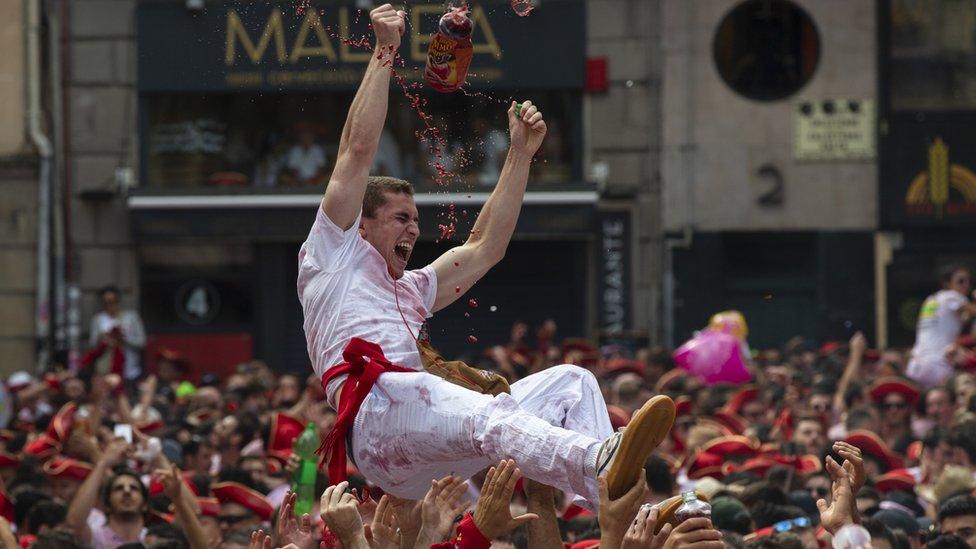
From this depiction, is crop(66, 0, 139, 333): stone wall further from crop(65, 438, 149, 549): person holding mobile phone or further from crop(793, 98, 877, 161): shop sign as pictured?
crop(65, 438, 149, 549): person holding mobile phone

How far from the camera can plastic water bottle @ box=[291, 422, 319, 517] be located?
32.2ft

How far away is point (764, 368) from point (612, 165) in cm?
624

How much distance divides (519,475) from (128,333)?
17.3 metres

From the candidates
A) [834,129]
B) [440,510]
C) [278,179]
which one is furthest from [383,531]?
[834,129]

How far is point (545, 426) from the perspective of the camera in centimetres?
737

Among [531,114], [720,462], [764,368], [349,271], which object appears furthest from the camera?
[764,368]

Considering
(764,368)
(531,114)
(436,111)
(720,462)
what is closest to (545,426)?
(531,114)

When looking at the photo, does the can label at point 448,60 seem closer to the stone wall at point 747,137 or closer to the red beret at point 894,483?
the red beret at point 894,483

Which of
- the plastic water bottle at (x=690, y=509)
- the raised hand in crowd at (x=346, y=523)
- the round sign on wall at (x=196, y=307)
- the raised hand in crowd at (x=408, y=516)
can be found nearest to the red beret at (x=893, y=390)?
the raised hand in crowd at (x=408, y=516)

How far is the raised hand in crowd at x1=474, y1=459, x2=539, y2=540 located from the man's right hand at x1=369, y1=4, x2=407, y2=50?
2140mm

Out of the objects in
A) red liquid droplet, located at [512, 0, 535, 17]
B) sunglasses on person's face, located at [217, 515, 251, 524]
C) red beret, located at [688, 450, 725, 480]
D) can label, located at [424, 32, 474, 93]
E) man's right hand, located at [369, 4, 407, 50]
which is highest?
red liquid droplet, located at [512, 0, 535, 17]

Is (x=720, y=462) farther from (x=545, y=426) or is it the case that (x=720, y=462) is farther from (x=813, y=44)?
(x=813, y=44)

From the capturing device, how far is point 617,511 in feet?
20.2

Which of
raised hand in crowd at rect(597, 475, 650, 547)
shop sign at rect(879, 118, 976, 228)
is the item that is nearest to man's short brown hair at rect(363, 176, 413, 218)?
raised hand in crowd at rect(597, 475, 650, 547)
